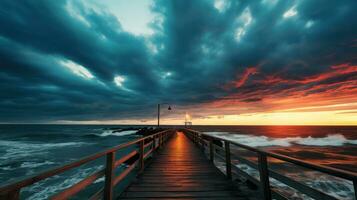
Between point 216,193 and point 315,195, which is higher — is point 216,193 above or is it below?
below

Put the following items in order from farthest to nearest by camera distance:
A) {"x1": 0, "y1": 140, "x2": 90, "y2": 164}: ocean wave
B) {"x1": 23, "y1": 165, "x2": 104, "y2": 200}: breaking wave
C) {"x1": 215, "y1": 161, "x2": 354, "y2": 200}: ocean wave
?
{"x1": 0, "y1": 140, "x2": 90, "y2": 164}: ocean wave, {"x1": 215, "y1": 161, "x2": 354, "y2": 200}: ocean wave, {"x1": 23, "y1": 165, "x2": 104, "y2": 200}: breaking wave

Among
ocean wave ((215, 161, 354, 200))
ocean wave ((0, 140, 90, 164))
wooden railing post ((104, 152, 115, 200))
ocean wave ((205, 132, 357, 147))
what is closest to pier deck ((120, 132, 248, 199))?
wooden railing post ((104, 152, 115, 200))

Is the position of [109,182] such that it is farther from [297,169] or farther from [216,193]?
[297,169]

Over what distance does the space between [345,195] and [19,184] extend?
1551cm

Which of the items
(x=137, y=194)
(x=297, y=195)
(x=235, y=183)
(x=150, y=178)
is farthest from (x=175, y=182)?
(x=297, y=195)

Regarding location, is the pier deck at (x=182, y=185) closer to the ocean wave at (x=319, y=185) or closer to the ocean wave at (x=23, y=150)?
the ocean wave at (x=319, y=185)

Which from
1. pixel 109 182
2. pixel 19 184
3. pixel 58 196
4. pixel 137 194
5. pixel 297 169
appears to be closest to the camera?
pixel 19 184

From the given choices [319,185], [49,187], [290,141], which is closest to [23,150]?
[49,187]

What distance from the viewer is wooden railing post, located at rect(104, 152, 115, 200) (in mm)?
3123

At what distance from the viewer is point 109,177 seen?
10.4 ft

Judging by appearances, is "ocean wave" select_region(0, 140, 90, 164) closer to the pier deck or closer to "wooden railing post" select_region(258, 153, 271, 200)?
the pier deck

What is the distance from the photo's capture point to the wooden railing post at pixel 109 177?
312 cm

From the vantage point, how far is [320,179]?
41.1 ft

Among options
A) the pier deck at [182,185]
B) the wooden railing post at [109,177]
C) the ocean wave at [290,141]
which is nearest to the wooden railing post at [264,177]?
the pier deck at [182,185]
